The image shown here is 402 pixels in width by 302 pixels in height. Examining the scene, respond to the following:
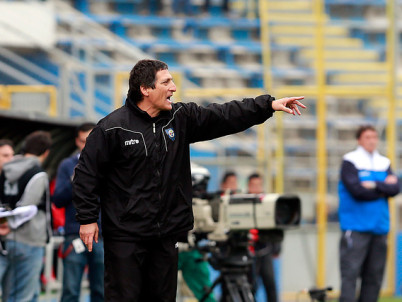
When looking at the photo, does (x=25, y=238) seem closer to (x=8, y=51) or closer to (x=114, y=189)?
(x=114, y=189)

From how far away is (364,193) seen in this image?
8164mm

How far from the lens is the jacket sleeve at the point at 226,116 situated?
5371 millimetres

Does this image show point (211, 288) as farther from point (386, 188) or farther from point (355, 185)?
point (386, 188)

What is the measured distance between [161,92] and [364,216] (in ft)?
11.6

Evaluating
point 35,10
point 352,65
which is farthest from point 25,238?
point 352,65

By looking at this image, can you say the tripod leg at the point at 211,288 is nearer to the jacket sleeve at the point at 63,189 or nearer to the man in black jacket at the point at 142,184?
the jacket sleeve at the point at 63,189

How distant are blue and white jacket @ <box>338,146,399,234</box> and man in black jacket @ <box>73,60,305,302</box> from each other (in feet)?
9.99

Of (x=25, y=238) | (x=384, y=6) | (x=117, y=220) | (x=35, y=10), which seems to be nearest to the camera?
(x=117, y=220)

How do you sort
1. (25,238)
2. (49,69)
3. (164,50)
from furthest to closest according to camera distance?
(164,50), (49,69), (25,238)

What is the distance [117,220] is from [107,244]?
168 millimetres

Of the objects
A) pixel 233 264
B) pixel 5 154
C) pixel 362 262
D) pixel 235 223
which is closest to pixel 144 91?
pixel 235 223

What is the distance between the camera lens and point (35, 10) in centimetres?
1384

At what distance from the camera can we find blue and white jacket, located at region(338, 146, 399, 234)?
8.20 metres

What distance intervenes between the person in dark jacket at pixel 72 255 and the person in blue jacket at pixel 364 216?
2248 millimetres
